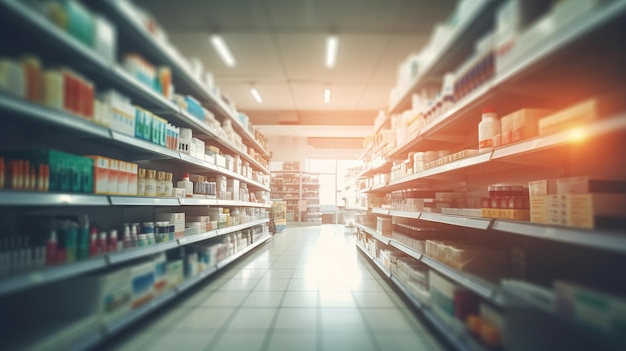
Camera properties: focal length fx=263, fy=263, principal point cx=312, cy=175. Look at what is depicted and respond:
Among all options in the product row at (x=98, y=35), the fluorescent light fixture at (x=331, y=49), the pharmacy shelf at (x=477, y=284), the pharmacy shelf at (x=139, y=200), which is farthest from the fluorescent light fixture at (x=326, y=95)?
the pharmacy shelf at (x=139, y=200)

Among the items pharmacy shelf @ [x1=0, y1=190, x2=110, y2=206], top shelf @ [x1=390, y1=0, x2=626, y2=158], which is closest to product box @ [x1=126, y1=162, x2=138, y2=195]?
pharmacy shelf @ [x1=0, y1=190, x2=110, y2=206]

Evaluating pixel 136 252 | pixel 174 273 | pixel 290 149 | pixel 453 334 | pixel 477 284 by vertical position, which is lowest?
pixel 453 334

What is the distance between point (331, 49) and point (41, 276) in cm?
165

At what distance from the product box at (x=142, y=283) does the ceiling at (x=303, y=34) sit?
4.24ft

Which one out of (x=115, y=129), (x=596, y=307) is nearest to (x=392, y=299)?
(x=596, y=307)

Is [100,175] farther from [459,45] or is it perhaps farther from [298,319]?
[459,45]

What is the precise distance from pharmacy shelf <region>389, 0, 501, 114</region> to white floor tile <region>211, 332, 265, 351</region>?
174 centimetres

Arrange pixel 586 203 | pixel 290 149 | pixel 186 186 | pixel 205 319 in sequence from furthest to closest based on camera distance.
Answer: pixel 290 149 → pixel 186 186 → pixel 205 319 → pixel 586 203

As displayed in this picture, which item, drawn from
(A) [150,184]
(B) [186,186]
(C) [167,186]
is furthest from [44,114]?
(B) [186,186]

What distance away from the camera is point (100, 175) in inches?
62.5

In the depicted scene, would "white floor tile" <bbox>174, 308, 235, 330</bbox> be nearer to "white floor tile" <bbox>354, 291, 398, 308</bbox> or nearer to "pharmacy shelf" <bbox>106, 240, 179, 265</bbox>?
"pharmacy shelf" <bbox>106, 240, 179, 265</bbox>

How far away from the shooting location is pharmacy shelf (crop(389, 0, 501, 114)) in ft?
3.38

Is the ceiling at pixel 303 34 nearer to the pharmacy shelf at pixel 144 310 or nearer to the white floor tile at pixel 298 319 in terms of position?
the pharmacy shelf at pixel 144 310

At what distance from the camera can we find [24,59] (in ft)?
3.47
